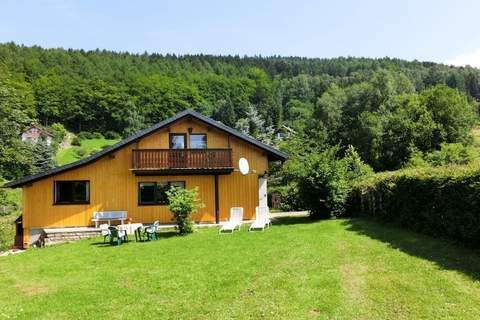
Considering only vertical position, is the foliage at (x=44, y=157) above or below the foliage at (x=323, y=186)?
above

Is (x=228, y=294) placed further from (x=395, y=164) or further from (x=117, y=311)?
(x=395, y=164)

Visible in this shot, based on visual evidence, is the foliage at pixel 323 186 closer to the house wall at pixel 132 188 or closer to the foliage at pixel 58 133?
the house wall at pixel 132 188

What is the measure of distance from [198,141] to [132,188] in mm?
4183

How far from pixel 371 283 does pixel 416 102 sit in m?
44.7

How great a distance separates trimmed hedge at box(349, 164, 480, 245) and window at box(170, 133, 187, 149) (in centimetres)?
971

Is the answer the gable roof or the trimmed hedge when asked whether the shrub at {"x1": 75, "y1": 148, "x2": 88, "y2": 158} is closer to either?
the gable roof

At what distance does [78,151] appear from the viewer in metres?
66.4

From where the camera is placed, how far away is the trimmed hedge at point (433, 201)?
413 inches

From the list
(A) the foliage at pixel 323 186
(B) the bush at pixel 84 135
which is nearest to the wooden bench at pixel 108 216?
(A) the foliage at pixel 323 186

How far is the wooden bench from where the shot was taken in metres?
20.7

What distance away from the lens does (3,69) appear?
24.7 metres

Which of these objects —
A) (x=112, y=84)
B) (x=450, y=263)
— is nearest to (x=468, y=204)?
(x=450, y=263)

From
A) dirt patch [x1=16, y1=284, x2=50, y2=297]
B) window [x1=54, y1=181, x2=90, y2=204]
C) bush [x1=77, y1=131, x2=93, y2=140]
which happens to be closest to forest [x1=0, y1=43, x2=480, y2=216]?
bush [x1=77, y1=131, x2=93, y2=140]

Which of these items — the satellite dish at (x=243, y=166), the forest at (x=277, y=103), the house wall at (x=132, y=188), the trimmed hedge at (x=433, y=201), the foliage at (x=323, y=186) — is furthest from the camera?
the forest at (x=277, y=103)
